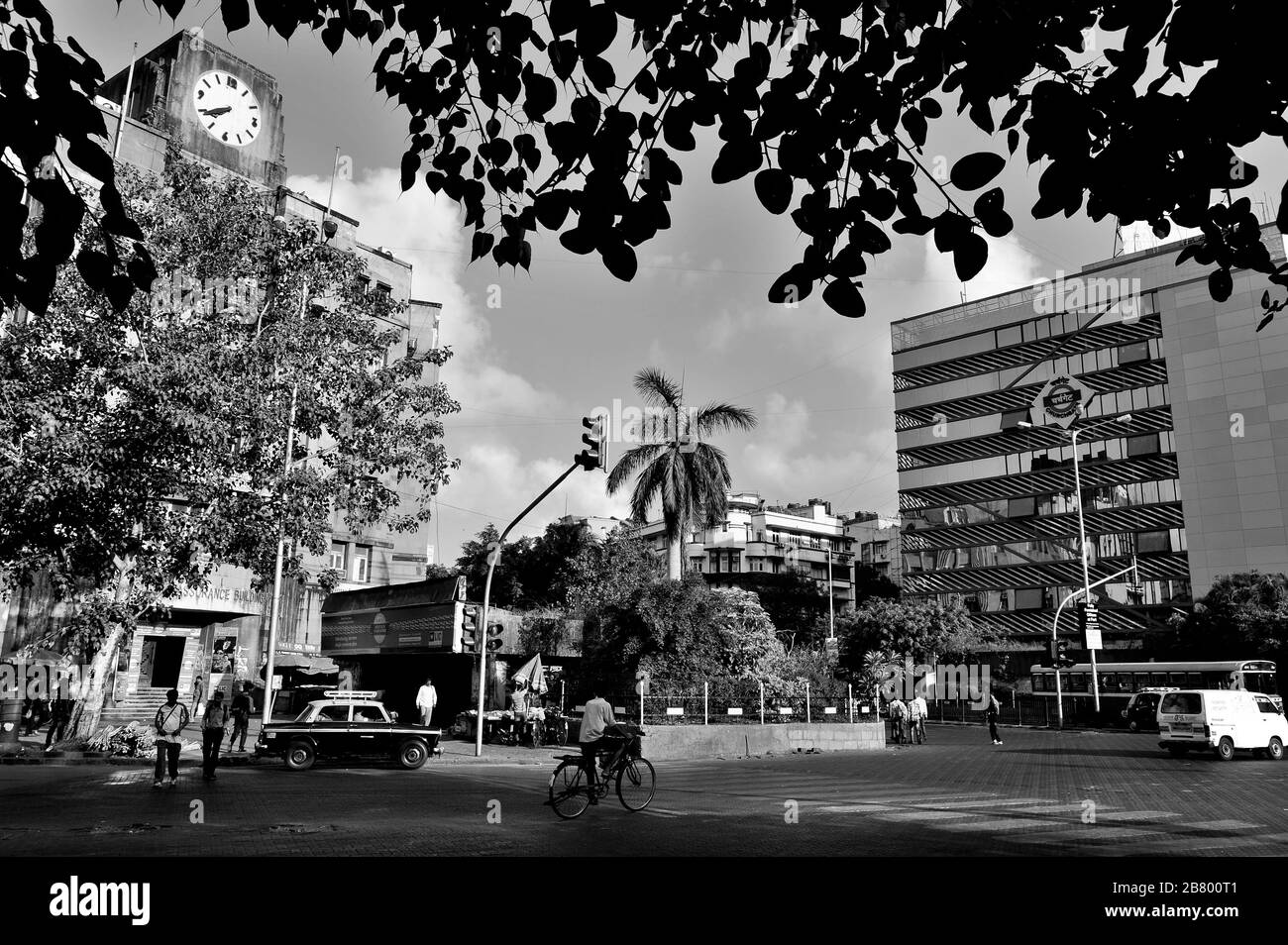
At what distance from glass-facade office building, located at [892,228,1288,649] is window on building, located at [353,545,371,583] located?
4142 cm

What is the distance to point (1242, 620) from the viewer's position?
46.3 m

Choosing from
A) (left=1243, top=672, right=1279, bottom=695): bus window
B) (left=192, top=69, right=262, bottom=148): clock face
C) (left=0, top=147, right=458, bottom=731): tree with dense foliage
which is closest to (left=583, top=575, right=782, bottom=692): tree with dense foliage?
(left=0, top=147, right=458, bottom=731): tree with dense foliage

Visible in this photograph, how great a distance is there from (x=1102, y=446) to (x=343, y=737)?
66.2 metres

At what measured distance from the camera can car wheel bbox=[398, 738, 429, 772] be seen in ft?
65.5

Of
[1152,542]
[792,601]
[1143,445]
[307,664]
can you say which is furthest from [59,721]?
[1143,445]

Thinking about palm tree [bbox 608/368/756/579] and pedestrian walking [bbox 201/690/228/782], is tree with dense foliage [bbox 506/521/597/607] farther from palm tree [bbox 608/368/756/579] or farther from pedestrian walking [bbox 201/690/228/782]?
pedestrian walking [bbox 201/690/228/782]

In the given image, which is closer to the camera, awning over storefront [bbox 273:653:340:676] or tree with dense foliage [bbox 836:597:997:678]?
awning over storefront [bbox 273:653:340:676]

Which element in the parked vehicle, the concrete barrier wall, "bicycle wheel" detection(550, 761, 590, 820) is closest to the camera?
"bicycle wheel" detection(550, 761, 590, 820)

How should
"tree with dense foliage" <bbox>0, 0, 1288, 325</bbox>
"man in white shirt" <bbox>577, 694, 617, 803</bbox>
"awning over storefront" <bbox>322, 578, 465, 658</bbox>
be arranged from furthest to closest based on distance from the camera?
"awning over storefront" <bbox>322, 578, 465, 658</bbox> < "man in white shirt" <bbox>577, 694, 617, 803</bbox> < "tree with dense foliage" <bbox>0, 0, 1288, 325</bbox>

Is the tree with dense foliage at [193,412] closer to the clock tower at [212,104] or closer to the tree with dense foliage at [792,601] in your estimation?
the clock tower at [212,104]

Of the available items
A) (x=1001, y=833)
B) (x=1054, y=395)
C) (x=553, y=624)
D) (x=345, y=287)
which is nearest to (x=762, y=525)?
(x=1054, y=395)

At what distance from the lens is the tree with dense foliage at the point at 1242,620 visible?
4538 centimetres

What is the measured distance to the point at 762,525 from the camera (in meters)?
103
